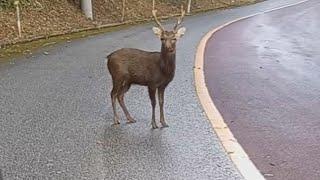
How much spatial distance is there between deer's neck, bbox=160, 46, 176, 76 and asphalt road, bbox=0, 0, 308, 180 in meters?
0.64

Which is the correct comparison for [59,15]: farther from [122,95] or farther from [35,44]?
→ [122,95]

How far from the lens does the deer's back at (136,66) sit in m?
6.99

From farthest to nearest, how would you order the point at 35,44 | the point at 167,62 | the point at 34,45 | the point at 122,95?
the point at 35,44, the point at 34,45, the point at 122,95, the point at 167,62

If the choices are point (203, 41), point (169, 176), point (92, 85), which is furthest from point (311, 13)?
point (169, 176)

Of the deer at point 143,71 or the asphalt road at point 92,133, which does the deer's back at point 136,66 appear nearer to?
the deer at point 143,71

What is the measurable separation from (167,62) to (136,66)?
16.2 inches

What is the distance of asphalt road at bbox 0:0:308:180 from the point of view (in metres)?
5.53

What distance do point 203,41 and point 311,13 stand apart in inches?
534

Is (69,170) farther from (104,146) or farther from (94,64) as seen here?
(94,64)

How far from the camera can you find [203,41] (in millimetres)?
15805

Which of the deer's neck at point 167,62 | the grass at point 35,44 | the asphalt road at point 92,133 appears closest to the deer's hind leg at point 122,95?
the asphalt road at point 92,133

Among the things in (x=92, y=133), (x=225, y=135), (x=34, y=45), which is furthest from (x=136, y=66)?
(x=34, y=45)

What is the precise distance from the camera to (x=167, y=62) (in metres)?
6.85

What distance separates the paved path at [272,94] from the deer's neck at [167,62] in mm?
955
